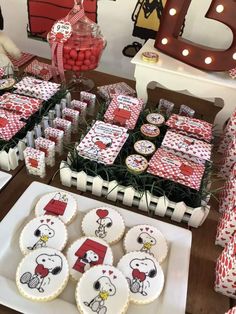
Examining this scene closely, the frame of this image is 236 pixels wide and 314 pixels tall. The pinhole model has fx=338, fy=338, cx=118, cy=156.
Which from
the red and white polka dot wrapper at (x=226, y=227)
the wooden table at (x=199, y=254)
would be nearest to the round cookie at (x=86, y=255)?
the wooden table at (x=199, y=254)

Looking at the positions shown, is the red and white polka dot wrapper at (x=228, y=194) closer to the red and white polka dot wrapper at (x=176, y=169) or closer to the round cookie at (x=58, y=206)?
the red and white polka dot wrapper at (x=176, y=169)

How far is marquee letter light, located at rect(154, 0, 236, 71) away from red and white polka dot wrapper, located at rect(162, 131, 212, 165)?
0.85 feet

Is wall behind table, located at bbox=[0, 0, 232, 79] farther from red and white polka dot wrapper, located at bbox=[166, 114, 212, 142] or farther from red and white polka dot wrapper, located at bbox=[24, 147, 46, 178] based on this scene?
red and white polka dot wrapper, located at bbox=[24, 147, 46, 178]

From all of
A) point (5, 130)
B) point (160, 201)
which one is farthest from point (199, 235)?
point (5, 130)

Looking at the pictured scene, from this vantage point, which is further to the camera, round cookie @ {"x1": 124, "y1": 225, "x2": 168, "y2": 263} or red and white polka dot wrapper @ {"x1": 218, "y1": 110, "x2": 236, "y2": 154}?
red and white polka dot wrapper @ {"x1": 218, "y1": 110, "x2": 236, "y2": 154}

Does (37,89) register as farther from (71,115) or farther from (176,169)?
(176,169)

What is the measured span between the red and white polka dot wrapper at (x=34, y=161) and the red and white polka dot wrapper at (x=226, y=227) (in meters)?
0.45

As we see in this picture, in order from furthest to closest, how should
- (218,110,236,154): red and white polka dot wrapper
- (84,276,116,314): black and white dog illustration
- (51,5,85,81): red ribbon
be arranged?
(51,5,85,81): red ribbon, (218,110,236,154): red and white polka dot wrapper, (84,276,116,314): black and white dog illustration

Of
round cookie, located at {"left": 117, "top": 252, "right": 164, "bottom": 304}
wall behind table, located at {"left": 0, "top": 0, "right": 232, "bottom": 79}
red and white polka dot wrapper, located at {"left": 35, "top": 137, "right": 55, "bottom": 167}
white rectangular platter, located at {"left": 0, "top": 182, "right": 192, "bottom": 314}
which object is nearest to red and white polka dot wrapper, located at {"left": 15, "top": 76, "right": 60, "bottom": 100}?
red and white polka dot wrapper, located at {"left": 35, "top": 137, "right": 55, "bottom": 167}

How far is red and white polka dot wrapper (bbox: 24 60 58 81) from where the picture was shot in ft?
3.91

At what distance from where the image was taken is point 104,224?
2.35 feet

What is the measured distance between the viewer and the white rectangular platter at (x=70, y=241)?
59cm

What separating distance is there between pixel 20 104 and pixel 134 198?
1.32 feet

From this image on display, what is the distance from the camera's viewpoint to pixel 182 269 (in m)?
0.67
